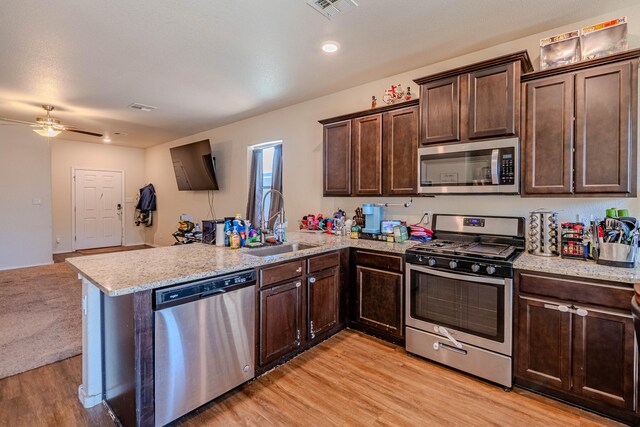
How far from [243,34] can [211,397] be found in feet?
9.05

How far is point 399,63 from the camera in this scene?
319 centimetres

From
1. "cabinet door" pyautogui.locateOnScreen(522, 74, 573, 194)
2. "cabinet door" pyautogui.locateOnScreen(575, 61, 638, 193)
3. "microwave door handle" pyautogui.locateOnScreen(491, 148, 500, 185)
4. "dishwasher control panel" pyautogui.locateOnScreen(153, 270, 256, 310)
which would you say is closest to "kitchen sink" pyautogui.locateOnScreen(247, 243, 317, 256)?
"dishwasher control panel" pyautogui.locateOnScreen(153, 270, 256, 310)

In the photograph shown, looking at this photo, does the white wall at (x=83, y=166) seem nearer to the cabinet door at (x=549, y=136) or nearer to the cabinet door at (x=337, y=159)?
the cabinet door at (x=337, y=159)

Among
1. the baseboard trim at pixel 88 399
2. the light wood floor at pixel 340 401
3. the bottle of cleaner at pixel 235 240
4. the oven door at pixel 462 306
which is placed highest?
the bottle of cleaner at pixel 235 240

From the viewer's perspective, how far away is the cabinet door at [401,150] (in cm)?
302

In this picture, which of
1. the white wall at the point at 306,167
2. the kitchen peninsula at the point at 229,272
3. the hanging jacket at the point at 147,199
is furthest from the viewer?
the hanging jacket at the point at 147,199

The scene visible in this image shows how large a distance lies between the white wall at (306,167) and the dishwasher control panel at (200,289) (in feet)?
6.56

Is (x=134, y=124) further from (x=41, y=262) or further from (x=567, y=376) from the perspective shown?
(x=567, y=376)

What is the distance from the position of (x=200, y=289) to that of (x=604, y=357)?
250cm

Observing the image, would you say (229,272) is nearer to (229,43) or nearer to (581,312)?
(229,43)

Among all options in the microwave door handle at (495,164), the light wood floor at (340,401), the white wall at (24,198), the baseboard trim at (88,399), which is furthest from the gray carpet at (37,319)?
the microwave door handle at (495,164)

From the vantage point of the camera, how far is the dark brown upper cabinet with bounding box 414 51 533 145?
2.41m

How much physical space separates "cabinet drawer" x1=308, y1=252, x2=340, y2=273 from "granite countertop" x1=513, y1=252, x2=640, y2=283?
4.76 feet

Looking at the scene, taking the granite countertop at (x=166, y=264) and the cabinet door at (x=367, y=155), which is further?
the cabinet door at (x=367, y=155)
